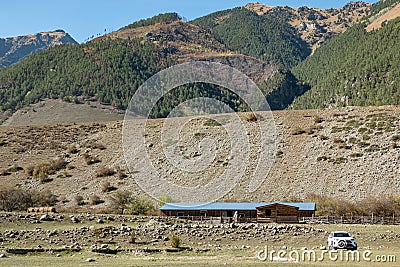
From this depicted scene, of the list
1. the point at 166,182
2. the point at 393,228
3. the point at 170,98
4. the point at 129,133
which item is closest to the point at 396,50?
the point at 170,98

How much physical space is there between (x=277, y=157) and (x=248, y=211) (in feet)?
72.7

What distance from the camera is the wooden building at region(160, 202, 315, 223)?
40500 millimetres

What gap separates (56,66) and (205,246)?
169m

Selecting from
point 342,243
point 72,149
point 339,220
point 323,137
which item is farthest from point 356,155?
point 72,149

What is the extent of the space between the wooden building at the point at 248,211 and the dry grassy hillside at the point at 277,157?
416 inches

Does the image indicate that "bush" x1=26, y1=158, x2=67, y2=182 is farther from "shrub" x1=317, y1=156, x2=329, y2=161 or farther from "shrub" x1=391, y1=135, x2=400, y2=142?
"shrub" x1=391, y1=135, x2=400, y2=142

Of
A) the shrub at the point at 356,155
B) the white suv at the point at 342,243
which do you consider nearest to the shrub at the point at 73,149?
the shrub at the point at 356,155

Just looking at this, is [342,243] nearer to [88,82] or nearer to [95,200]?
[95,200]

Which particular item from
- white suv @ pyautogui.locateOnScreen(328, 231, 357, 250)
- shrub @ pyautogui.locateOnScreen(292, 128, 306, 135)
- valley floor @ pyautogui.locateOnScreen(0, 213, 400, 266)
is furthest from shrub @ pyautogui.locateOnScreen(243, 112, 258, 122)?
white suv @ pyautogui.locateOnScreen(328, 231, 357, 250)

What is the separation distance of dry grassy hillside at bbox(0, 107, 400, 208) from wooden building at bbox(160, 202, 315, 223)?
1058 centimetres

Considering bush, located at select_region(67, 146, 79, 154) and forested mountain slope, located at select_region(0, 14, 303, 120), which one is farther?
forested mountain slope, located at select_region(0, 14, 303, 120)

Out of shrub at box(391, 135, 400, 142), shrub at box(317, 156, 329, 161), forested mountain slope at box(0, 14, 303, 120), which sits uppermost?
forested mountain slope at box(0, 14, 303, 120)

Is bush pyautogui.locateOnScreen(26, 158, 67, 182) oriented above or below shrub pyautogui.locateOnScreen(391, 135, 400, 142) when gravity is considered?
below

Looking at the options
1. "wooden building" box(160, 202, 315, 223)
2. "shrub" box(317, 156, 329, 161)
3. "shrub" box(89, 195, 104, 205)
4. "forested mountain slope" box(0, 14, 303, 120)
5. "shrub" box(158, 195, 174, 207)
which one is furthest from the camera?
"forested mountain slope" box(0, 14, 303, 120)
